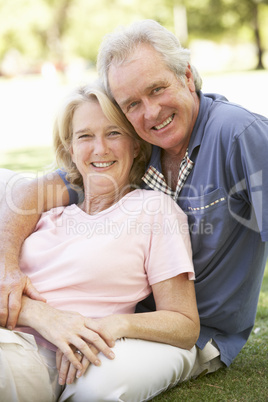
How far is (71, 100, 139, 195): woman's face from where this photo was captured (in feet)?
9.01

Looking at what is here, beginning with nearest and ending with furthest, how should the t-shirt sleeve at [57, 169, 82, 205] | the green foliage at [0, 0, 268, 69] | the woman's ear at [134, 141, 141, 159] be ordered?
the woman's ear at [134, 141, 141, 159] → the t-shirt sleeve at [57, 169, 82, 205] → the green foliage at [0, 0, 268, 69]

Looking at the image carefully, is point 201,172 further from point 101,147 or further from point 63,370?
point 63,370

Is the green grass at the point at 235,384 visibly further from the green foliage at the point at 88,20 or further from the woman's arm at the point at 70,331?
the green foliage at the point at 88,20

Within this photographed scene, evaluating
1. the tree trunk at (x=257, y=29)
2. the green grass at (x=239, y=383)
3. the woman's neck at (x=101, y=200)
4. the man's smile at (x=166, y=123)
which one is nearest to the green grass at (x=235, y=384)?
the green grass at (x=239, y=383)

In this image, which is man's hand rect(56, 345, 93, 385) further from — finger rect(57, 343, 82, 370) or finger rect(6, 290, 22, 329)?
finger rect(6, 290, 22, 329)

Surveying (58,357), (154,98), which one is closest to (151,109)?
(154,98)

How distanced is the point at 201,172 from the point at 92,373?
3.57 feet

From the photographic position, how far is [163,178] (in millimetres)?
2848

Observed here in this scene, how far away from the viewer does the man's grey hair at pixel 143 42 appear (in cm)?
263

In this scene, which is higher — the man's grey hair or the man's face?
the man's grey hair

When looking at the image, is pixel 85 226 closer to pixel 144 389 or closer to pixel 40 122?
pixel 144 389

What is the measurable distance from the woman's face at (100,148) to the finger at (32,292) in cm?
62

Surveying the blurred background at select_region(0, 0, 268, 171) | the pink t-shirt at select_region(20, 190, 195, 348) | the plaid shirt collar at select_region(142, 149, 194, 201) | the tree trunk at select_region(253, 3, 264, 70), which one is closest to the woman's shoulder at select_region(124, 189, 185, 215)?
the pink t-shirt at select_region(20, 190, 195, 348)

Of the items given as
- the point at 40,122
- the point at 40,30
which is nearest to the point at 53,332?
the point at 40,122
